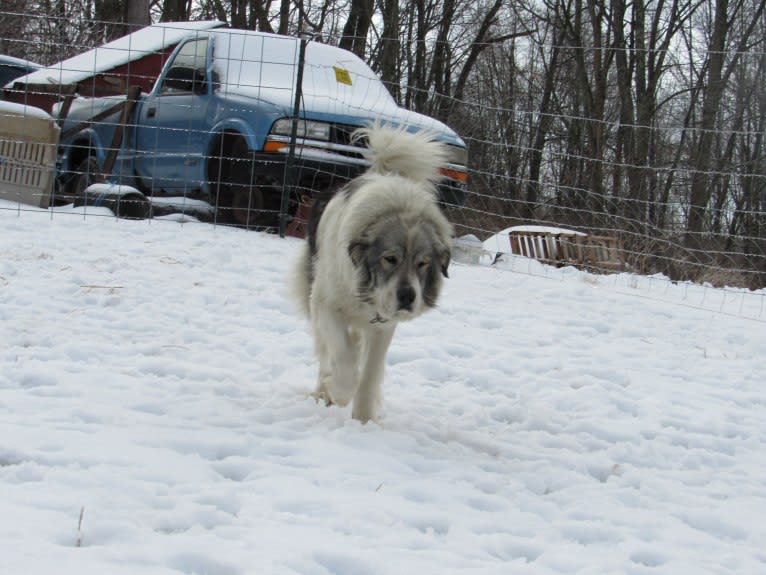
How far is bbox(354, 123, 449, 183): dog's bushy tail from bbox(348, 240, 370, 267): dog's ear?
797 millimetres

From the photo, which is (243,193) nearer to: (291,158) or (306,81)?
(291,158)

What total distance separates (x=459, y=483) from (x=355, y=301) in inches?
43.7

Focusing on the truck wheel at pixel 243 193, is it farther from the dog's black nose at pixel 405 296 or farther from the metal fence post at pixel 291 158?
the dog's black nose at pixel 405 296

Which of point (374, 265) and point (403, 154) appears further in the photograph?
point (403, 154)

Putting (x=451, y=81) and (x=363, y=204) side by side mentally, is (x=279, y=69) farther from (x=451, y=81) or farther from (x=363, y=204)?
(x=451, y=81)

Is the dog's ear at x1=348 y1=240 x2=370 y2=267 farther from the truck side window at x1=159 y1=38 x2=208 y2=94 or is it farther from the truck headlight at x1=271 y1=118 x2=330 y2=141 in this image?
the truck side window at x1=159 y1=38 x2=208 y2=94

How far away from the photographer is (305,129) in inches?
339

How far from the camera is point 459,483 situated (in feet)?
11.0

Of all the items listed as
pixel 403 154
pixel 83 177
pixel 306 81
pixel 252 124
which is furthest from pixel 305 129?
pixel 403 154

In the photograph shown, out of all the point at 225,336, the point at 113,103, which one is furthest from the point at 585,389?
the point at 113,103

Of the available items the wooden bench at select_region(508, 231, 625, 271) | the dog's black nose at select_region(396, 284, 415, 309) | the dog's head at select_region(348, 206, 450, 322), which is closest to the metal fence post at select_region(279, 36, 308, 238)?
the wooden bench at select_region(508, 231, 625, 271)

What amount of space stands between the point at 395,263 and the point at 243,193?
18.8 feet

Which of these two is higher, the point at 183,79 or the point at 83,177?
the point at 183,79

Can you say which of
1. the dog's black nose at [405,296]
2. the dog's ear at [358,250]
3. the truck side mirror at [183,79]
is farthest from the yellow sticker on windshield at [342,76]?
the dog's black nose at [405,296]
